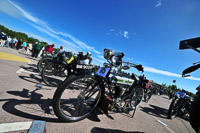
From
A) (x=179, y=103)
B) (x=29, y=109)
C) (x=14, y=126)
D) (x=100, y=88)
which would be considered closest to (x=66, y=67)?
(x=29, y=109)

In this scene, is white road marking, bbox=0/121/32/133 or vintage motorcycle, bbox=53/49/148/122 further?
vintage motorcycle, bbox=53/49/148/122

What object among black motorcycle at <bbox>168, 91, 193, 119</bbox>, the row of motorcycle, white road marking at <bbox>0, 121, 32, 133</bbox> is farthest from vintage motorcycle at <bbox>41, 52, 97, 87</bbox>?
black motorcycle at <bbox>168, 91, 193, 119</bbox>

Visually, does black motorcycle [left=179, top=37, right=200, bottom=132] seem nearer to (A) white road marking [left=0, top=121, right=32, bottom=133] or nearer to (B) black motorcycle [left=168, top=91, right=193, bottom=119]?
(A) white road marking [left=0, top=121, right=32, bottom=133]

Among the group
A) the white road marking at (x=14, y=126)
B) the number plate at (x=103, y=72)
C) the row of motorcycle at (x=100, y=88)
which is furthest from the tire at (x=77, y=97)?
the white road marking at (x=14, y=126)

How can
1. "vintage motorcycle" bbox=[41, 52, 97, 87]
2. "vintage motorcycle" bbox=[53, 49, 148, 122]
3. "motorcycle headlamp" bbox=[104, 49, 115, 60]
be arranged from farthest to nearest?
"vintage motorcycle" bbox=[41, 52, 97, 87] < "motorcycle headlamp" bbox=[104, 49, 115, 60] < "vintage motorcycle" bbox=[53, 49, 148, 122]

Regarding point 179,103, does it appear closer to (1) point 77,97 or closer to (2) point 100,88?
(2) point 100,88

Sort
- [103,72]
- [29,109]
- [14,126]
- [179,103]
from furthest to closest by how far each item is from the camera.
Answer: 1. [179,103]
2. [103,72]
3. [29,109]
4. [14,126]

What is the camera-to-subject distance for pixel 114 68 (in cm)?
213

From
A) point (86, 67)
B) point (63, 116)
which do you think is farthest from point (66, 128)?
point (86, 67)

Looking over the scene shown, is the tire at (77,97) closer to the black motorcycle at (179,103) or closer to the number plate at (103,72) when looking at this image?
the number plate at (103,72)

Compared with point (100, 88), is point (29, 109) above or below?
below

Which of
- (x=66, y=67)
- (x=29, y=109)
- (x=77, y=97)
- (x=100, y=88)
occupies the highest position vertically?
(x=66, y=67)

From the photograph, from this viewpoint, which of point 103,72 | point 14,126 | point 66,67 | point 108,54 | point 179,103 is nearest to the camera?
point 14,126

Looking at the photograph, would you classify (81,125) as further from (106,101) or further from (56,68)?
(56,68)
